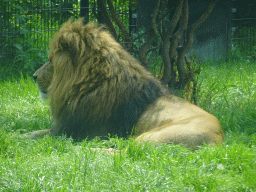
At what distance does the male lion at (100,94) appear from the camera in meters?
3.44

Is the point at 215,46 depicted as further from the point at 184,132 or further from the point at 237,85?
the point at 184,132

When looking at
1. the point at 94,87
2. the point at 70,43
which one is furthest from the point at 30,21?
the point at 94,87

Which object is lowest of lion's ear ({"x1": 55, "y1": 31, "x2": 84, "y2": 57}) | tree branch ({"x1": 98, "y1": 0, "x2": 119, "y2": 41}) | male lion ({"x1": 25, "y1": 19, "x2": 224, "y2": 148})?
male lion ({"x1": 25, "y1": 19, "x2": 224, "y2": 148})

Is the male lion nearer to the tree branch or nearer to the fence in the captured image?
the tree branch

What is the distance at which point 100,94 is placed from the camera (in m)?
3.46

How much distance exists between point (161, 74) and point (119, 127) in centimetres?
189

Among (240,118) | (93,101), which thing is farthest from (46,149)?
(240,118)

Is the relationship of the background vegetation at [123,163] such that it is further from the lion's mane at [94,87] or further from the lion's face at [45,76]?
the lion's face at [45,76]

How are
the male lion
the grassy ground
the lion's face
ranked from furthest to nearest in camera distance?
the lion's face < the male lion < the grassy ground

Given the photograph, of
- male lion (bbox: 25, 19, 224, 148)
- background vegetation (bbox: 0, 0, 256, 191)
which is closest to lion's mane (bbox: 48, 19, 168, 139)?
male lion (bbox: 25, 19, 224, 148)

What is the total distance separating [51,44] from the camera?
3770 millimetres

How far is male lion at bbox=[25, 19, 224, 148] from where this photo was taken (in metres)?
3.44

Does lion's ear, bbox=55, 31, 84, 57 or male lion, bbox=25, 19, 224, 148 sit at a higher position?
lion's ear, bbox=55, 31, 84, 57

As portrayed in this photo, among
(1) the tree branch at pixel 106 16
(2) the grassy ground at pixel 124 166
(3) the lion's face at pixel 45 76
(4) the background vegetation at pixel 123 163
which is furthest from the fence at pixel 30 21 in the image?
(2) the grassy ground at pixel 124 166
